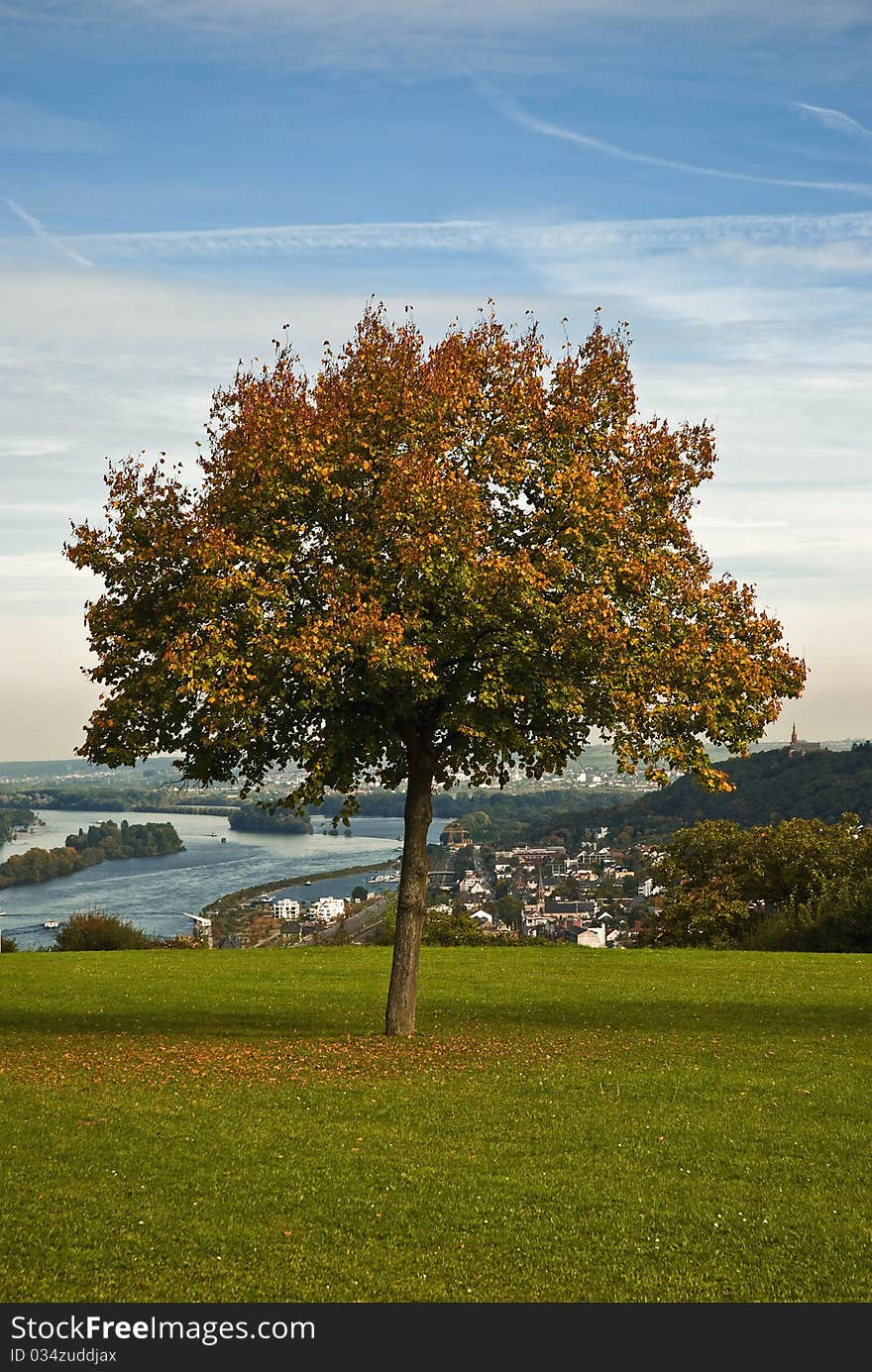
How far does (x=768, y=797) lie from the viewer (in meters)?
69.6

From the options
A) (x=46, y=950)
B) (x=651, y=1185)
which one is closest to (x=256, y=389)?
(x=651, y=1185)

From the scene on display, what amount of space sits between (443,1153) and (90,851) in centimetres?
7488

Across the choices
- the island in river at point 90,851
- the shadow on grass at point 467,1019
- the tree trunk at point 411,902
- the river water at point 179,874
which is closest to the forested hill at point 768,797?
the river water at point 179,874

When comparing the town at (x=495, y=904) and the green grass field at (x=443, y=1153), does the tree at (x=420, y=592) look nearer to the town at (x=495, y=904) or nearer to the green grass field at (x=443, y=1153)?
the green grass field at (x=443, y=1153)

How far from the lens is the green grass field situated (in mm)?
8695

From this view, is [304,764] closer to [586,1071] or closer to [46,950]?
[586,1071]

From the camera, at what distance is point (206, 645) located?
1673cm

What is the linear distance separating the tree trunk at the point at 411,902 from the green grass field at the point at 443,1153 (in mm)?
578

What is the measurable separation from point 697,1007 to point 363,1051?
8.00 m

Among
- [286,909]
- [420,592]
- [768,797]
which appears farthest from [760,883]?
[768,797]

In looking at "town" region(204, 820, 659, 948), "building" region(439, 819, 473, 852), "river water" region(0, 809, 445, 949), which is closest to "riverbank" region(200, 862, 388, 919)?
"river water" region(0, 809, 445, 949)

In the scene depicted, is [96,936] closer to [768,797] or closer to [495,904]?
[495,904]

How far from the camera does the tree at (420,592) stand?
17.2 m

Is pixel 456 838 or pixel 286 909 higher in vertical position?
pixel 456 838
